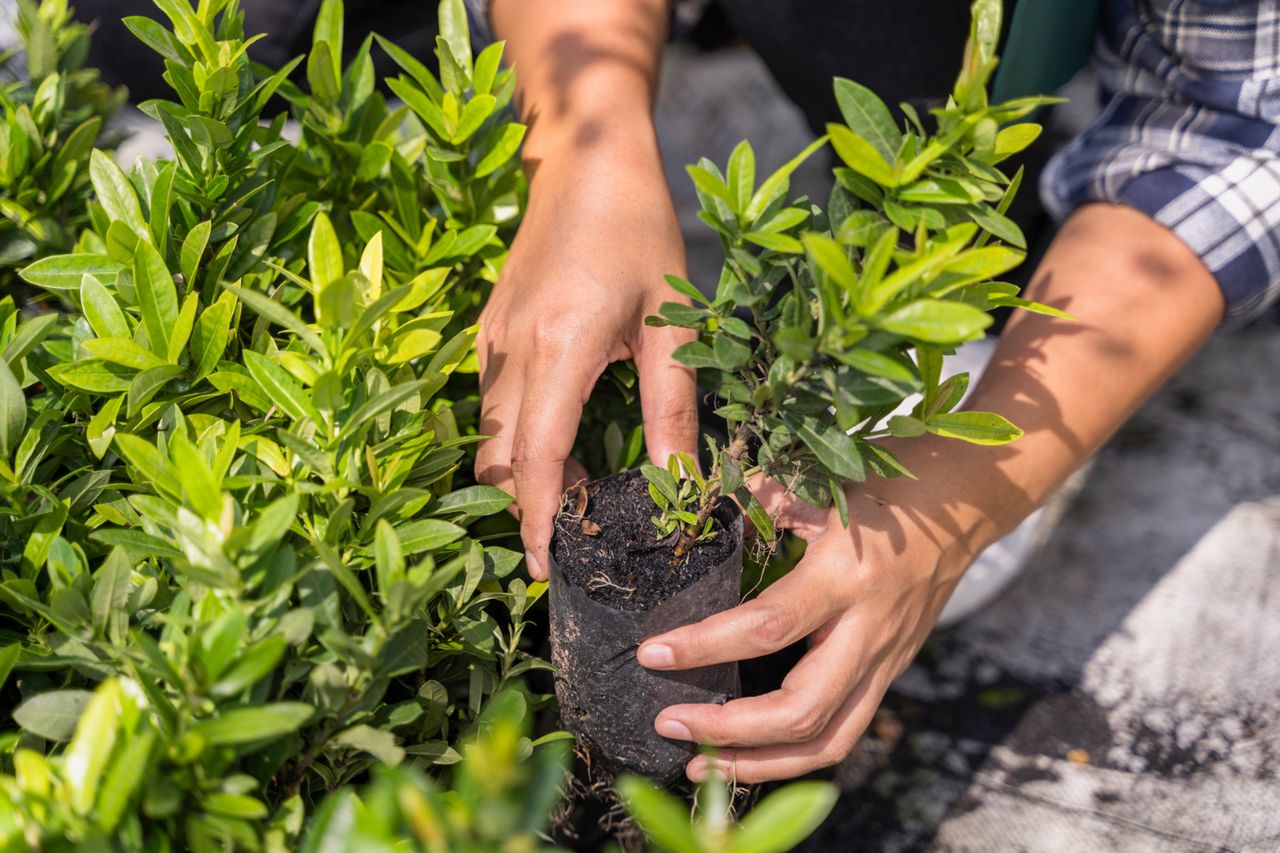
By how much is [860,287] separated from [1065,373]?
0.77m

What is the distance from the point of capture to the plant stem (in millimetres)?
1093

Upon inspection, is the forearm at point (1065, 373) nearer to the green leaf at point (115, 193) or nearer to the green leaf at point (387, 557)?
the green leaf at point (387, 557)

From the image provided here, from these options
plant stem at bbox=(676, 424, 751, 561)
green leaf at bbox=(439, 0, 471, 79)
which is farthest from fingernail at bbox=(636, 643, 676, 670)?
green leaf at bbox=(439, 0, 471, 79)

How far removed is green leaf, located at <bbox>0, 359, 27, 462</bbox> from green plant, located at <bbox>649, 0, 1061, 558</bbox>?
68 centimetres

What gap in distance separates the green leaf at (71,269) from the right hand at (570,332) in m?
0.46

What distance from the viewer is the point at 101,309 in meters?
1.05

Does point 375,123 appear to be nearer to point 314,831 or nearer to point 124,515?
point 124,515

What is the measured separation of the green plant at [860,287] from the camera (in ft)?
2.72

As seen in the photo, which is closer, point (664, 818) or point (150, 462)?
point (664, 818)

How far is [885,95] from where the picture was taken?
2184 mm

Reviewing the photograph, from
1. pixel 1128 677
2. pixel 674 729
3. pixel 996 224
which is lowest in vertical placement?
pixel 1128 677

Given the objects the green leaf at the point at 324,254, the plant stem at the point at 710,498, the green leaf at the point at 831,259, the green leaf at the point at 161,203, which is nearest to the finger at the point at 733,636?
the plant stem at the point at 710,498

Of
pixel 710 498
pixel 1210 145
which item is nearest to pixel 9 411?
pixel 710 498

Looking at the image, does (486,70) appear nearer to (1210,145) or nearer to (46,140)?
(46,140)
